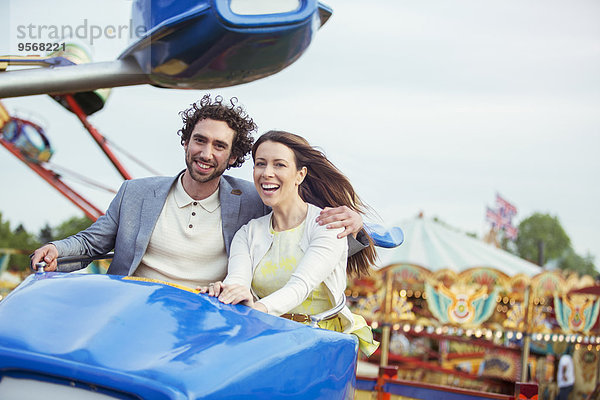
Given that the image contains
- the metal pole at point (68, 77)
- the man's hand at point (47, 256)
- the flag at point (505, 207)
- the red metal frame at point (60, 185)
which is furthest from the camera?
the flag at point (505, 207)

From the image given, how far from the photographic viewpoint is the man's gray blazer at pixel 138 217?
87.7 inches

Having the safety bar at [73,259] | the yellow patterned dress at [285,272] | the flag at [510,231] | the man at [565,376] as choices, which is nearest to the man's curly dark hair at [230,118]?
the yellow patterned dress at [285,272]

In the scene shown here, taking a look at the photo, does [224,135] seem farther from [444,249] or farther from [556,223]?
[556,223]

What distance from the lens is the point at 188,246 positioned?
Answer: 2.21 metres

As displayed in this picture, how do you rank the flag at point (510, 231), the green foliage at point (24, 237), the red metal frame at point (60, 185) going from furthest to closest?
the flag at point (510, 231), the green foliage at point (24, 237), the red metal frame at point (60, 185)

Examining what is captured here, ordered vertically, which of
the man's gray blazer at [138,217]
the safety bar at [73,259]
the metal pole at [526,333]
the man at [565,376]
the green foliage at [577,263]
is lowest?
the green foliage at [577,263]

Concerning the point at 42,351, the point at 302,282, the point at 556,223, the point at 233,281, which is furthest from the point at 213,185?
the point at 556,223

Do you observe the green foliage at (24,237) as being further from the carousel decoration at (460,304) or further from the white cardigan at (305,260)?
the white cardigan at (305,260)

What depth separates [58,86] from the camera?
1.77 m

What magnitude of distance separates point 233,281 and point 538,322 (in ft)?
23.7

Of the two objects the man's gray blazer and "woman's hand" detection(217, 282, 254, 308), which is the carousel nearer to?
the man's gray blazer

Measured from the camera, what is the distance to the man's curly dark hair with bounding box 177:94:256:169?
2223mm

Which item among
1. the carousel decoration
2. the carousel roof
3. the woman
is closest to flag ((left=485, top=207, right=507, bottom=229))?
the carousel roof

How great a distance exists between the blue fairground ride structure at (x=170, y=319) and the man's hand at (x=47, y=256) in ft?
0.99
